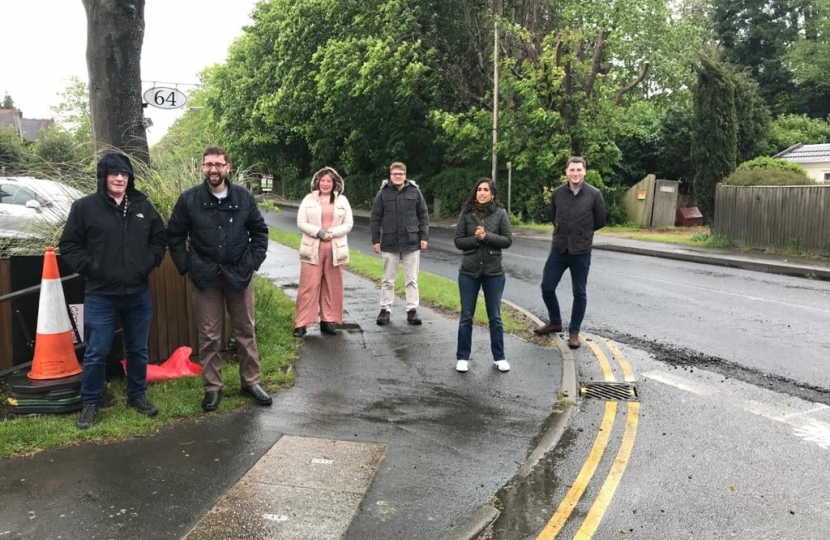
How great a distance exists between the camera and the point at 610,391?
5812 mm

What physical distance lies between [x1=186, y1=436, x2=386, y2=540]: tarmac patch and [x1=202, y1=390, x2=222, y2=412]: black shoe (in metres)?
0.80

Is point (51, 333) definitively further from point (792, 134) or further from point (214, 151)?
point (792, 134)

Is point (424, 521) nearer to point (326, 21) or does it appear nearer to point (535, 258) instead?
point (535, 258)

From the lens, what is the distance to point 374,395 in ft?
18.0

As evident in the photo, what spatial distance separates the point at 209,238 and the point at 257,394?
1319mm

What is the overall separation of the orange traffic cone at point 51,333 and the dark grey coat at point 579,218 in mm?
5023

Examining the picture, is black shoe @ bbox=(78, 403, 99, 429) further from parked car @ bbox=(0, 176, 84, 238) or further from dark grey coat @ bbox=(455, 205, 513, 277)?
dark grey coat @ bbox=(455, 205, 513, 277)

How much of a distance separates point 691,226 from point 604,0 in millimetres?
13190

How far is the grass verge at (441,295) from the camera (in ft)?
26.6

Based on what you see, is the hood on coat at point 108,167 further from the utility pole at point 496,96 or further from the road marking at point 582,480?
the utility pole at point 496,96

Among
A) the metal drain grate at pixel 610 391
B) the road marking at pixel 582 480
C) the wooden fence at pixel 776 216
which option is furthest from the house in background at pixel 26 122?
the road marking at pixel 582 480

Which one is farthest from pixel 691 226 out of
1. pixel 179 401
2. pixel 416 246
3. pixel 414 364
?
pixel 179 401

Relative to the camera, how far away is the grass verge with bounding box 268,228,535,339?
26.6 feet

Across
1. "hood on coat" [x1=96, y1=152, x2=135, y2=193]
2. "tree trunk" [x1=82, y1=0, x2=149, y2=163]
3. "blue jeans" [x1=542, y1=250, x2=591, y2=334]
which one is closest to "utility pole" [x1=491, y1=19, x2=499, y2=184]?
"blue jeans" [x1=542, y1=250, x2=591, y2=334]
